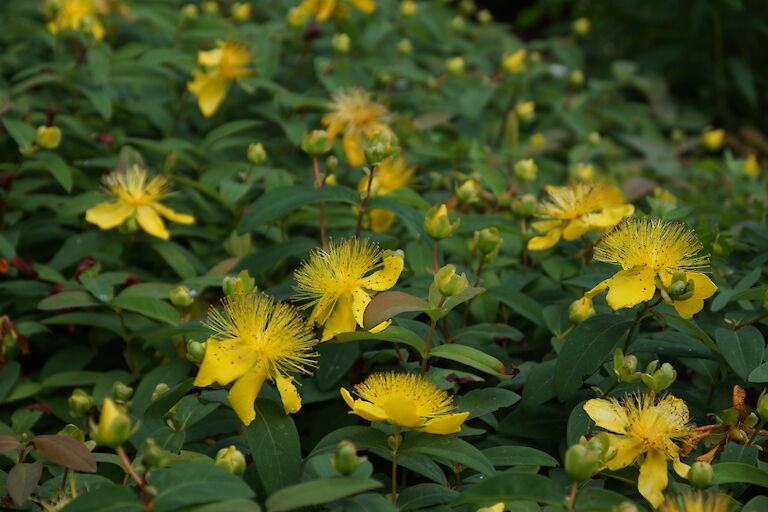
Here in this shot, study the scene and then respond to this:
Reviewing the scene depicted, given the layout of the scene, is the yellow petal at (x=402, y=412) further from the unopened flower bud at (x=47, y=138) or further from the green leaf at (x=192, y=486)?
the unopened flower bud at (x=47, y=138)

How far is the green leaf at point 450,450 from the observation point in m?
0.96

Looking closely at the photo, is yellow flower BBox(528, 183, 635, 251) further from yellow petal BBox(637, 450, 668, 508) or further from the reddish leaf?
the reddish leaf

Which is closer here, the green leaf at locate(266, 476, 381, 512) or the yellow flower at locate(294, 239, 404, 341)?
the green leaf at locate(266, 476, 381, 512)

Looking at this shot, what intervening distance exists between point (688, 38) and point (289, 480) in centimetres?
254

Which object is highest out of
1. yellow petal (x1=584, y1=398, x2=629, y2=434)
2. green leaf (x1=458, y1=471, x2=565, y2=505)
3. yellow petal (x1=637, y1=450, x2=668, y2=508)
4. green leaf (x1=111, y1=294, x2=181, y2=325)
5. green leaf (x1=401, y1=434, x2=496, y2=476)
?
green leaf (x1=458, y1=471, x2=565, y2=505)

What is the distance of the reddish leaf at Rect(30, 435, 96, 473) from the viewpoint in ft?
3.13

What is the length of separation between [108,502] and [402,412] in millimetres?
323

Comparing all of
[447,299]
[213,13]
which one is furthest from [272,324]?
[213,13]

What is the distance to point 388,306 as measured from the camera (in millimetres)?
1013

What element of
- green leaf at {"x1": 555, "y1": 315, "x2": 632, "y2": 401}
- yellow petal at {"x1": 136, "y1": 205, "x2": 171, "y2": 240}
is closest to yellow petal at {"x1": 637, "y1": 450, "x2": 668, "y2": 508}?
green leaf at {"x1": 555, "y1": 315, "x2": 632, "y2": 401}

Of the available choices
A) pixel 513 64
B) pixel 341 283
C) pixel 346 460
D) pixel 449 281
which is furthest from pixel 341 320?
pixel 513 64

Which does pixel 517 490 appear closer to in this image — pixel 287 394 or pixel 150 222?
pixel 287 394

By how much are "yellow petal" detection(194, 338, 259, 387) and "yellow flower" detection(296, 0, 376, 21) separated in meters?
1.26

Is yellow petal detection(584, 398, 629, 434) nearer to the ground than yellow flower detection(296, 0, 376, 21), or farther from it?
nearer to the ground
